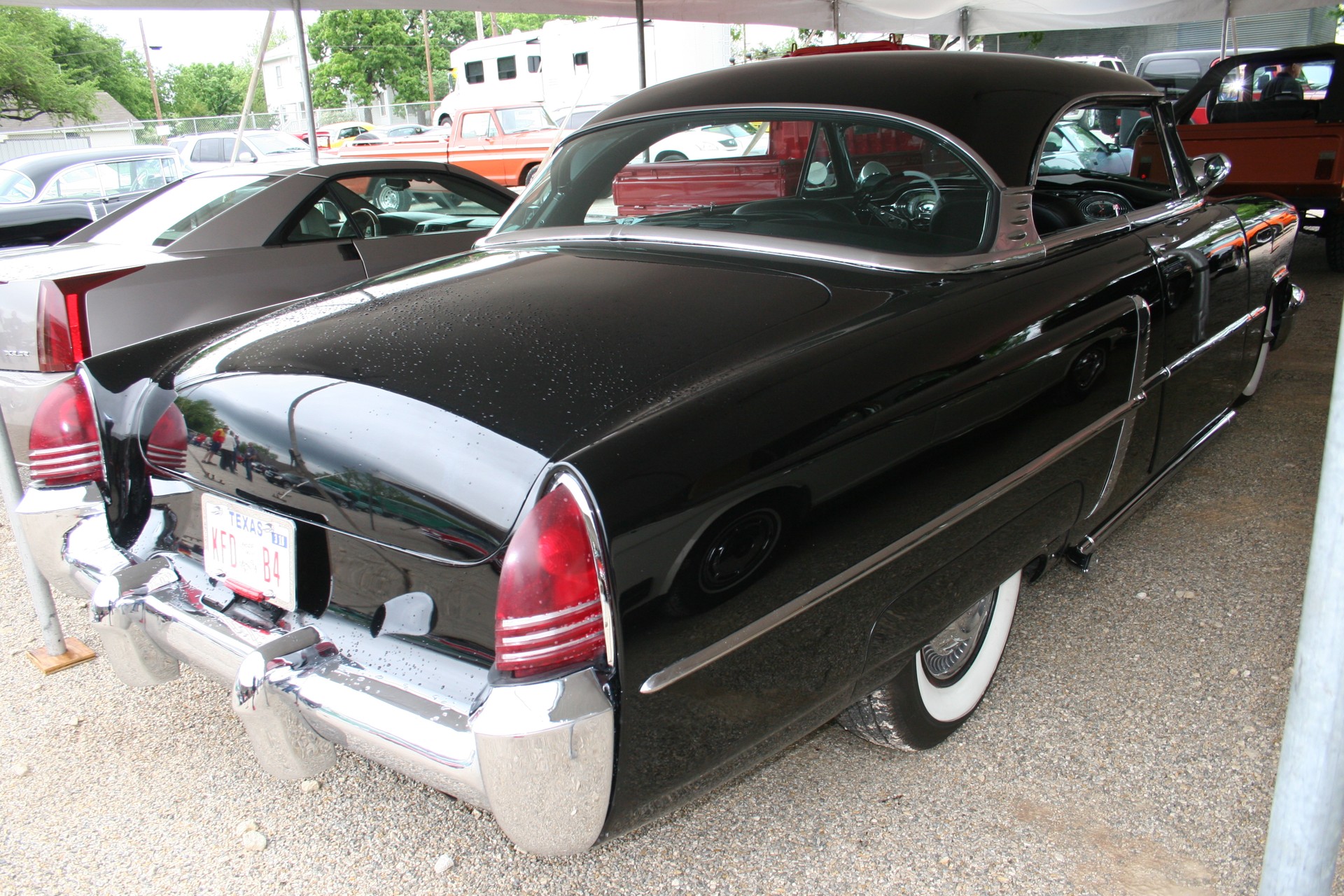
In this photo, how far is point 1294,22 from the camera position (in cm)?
2445

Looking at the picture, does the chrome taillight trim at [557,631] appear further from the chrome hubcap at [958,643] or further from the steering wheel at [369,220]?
the steering wheel at [369,220]

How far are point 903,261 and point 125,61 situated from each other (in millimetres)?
69276

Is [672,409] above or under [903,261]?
under

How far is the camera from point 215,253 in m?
4.08

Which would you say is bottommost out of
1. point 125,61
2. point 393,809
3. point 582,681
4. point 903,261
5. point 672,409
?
point 393,809

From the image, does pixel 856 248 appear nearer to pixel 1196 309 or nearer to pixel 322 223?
pixel 1196 309

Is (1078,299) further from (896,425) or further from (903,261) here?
(896,425)

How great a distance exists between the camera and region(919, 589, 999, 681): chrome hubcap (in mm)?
2197

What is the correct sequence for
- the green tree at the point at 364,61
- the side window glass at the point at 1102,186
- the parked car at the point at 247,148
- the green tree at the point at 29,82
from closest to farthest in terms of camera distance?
the side window glass at the point at 1102,186, the parked car at the point at 247,148, the green tree at the point at 29,82, the green tree at the point at 364,61

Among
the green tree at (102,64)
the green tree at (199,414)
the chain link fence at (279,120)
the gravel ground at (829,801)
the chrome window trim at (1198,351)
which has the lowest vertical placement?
the gravel ground at (829,801)

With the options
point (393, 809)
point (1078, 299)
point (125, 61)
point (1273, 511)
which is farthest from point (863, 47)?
point (125, 61)

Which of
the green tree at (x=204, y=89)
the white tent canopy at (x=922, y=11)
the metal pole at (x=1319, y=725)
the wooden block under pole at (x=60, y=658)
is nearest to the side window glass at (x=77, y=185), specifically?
the white tent canopy at (x=922, y=11)

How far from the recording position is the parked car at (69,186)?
688 cm

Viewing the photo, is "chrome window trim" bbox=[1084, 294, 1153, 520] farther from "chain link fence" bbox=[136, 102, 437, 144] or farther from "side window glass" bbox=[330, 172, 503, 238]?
"chain link fence" bbox=[136, 102, 437, 144]
